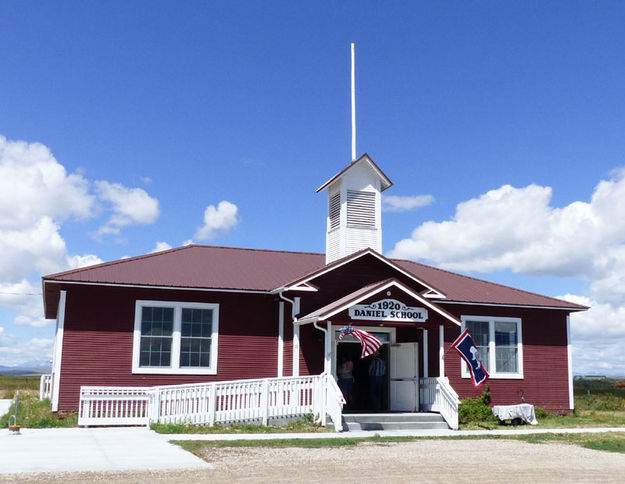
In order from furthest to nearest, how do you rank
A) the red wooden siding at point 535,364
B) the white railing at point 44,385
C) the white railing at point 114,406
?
the white railing at point 44,385, the red wooden siding at point 535,364, the white railing at point 114,406

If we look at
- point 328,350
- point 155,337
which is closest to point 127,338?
point 155,337

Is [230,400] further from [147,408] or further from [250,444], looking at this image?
[250,444]

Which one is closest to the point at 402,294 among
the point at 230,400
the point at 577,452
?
the point at 230,400

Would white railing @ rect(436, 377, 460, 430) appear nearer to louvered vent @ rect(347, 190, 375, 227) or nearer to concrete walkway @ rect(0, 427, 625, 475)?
concrete walkway @ rect(0, 427, 625, 475)

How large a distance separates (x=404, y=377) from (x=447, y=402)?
1.75 m

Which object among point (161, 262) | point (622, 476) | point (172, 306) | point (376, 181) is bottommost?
point (622, 476)

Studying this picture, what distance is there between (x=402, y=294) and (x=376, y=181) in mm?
4311

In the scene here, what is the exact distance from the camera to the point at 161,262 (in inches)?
839

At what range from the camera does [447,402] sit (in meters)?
18.8

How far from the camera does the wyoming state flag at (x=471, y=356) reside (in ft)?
62.7

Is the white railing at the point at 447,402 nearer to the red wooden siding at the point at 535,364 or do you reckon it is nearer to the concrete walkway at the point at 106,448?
the concrete walkway at the point at 106,448

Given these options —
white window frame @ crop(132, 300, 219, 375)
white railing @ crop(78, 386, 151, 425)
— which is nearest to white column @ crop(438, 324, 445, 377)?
white window frame @ crop(132, 300, 219, 375)

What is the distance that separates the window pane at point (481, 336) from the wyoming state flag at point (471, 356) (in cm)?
322

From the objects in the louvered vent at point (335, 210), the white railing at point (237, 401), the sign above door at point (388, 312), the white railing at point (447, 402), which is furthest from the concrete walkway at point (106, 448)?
the louvered vent at point (335, 210)
